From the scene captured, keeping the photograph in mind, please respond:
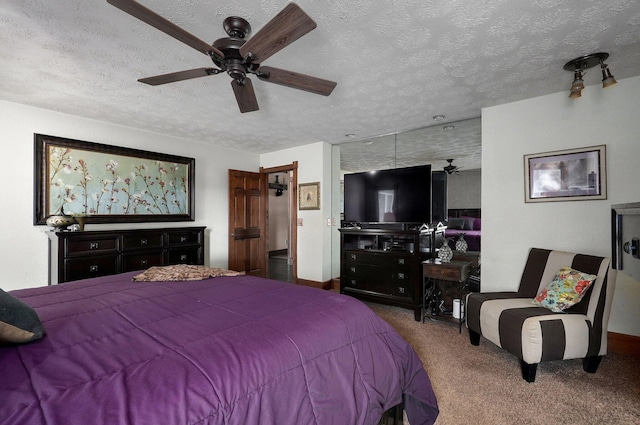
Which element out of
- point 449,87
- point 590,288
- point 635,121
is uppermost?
point 449,87

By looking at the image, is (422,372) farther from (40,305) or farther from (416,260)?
(40,305)

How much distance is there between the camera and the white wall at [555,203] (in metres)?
2.51

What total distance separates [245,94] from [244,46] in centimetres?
51

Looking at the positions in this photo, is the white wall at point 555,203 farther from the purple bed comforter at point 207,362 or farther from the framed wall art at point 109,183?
the framed wall art at point 109,183

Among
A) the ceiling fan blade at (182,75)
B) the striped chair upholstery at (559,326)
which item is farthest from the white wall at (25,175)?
the striped chair upholstery at (559,326)

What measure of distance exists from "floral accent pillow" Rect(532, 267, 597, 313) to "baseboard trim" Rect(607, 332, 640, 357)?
810 mm

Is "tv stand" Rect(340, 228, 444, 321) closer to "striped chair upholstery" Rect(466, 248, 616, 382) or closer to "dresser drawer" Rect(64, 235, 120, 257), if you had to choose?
"striped chair upholstery" Rect(466, 248, 616, 382)

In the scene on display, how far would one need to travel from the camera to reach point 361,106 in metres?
3.12

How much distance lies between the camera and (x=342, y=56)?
213cm

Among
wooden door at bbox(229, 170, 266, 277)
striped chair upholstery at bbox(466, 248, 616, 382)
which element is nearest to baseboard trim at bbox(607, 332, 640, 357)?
striped chair upholstery at bbox(466, 248, 616, 382)

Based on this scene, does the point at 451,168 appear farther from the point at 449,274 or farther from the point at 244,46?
the point at 244,46

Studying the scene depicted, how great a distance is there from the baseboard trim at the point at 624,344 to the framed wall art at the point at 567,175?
1236 millimetres

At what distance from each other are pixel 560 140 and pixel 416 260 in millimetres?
1861

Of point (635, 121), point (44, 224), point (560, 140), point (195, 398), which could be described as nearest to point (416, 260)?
point (560, 140)
